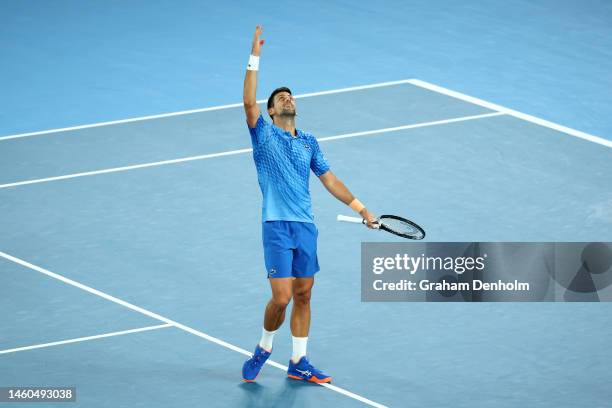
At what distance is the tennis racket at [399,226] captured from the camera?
39.0 feet

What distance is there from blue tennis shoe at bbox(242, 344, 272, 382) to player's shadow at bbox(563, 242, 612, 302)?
3341 millimetres

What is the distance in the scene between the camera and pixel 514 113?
Answer: 19.7m

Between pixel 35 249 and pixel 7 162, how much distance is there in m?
2.83

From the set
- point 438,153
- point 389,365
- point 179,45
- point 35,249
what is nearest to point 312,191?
point 438,153

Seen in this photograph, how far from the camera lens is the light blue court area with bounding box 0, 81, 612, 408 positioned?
12523 mm

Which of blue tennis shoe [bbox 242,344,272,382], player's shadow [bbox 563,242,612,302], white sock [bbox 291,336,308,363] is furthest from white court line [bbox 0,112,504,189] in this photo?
white sock [bbox 291,336,308,363]

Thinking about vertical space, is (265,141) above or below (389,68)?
below

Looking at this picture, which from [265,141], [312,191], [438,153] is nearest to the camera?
[265,141]

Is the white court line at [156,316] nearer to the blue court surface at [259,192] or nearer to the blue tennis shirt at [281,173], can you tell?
the blue court surface at [259,192]

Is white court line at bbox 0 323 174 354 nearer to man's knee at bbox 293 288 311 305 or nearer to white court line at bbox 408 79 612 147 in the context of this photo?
man's knee at bbox 293 288 311 305

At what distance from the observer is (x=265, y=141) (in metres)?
12.1

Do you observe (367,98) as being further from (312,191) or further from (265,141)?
(265,141)

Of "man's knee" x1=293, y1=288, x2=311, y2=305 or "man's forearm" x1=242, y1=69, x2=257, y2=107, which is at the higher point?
"man's forearm" x1=242, y1=69, x2=257, y2=107

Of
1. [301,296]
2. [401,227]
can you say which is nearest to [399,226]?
[401,227]
